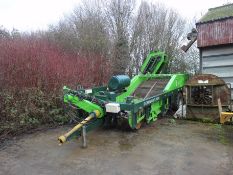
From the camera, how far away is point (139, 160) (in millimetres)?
4211

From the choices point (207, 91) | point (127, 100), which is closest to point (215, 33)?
point (207, 91)

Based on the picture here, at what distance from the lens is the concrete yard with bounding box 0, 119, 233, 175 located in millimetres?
3863

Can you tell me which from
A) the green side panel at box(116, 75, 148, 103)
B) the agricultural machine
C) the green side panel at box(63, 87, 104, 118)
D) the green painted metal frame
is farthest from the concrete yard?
the green side panel at box(116, 75, 148, 103)

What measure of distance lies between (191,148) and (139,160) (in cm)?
113

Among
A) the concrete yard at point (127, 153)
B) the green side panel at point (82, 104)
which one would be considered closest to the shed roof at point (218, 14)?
the concrete yard at point (127, 153)

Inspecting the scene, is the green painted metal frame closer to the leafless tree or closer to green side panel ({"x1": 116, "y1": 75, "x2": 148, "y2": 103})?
green side panel ({"x1": 116, "y1": 75, "x2": 148, "y2": 103})

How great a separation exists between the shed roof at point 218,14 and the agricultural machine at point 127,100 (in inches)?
70.2

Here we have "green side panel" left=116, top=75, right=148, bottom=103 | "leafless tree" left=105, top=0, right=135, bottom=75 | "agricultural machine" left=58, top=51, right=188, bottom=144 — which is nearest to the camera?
"agricultural machine" left=58, top=51, right=188, bottom=144

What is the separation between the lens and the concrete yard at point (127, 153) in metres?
3.86

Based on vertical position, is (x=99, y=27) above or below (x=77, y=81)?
above

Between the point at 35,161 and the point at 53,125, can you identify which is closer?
the point at 35,161

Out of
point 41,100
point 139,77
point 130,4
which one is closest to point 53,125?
point 41,100

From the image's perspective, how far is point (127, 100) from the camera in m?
5.44

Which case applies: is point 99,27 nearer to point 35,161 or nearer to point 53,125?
point 53,125
